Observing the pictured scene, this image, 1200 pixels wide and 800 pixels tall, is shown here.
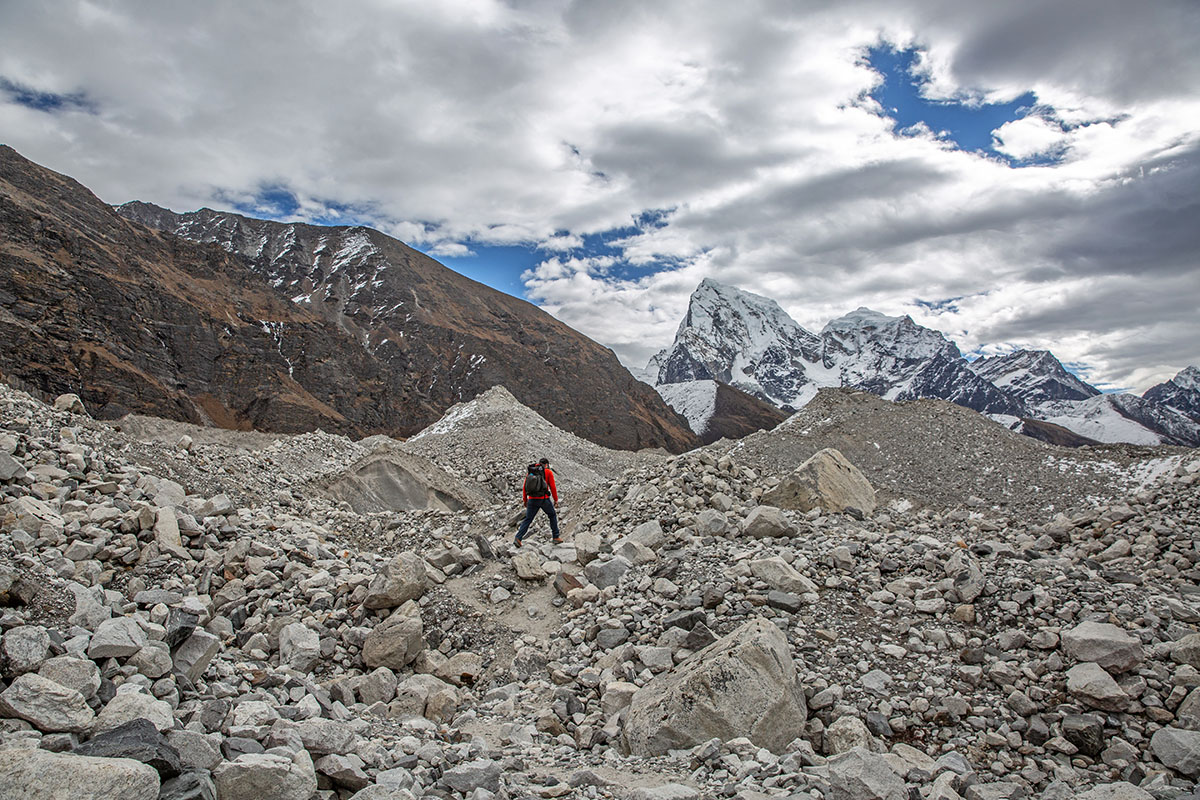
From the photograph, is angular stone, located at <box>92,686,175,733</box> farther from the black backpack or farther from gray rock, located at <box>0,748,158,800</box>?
the black backpack

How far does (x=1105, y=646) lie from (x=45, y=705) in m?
8.28

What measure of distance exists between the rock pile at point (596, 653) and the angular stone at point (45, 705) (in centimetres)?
1

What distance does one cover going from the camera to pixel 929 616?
22.5 feet

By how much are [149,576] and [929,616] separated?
9641 mm

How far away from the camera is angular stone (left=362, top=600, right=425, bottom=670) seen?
292 inches

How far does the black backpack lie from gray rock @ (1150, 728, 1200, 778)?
8274 mm

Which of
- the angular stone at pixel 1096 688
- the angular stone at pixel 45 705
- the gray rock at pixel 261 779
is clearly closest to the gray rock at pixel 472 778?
the gray rock at pixel 261 779

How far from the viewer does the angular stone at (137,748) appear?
331cm

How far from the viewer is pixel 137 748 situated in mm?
3340

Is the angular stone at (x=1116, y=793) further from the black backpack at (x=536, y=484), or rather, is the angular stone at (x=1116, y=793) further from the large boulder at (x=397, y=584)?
the black backpack at (x=536, y=484)

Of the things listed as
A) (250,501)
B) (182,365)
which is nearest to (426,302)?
(182,365)

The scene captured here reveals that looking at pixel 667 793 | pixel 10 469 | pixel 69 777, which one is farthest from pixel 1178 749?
pixel 10 469

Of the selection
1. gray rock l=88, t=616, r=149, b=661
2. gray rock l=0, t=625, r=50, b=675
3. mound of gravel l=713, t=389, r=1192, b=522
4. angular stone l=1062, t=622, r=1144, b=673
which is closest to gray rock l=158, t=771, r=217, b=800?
gray rock l=0, t=625, r=50, b=675

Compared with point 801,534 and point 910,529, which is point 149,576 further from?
point 910,529
